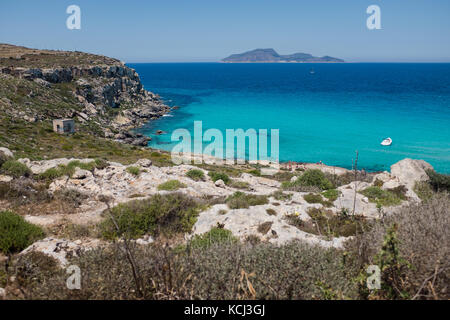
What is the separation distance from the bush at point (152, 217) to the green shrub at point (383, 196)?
660 centimetres

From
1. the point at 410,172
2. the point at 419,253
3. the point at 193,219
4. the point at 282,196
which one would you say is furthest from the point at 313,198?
the point at 419,253

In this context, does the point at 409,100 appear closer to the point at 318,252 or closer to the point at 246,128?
the point at 246,128

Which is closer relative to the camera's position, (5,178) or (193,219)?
(193,219)

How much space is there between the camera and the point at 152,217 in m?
8.77

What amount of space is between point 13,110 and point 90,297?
46268 mm

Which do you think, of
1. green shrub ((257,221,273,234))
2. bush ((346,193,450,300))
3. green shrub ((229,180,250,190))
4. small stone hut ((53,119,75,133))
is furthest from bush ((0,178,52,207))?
small stone hut ((53,119,75,133))

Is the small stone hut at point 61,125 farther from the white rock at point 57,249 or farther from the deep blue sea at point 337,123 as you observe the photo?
the white rock at point 57,249

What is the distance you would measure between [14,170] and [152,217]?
26.6 feet

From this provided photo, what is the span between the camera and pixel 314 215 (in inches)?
354

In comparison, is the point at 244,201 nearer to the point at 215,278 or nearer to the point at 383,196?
the point at 383,196

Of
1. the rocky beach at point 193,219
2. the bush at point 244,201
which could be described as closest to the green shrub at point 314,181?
the rocky beach at point 193,219

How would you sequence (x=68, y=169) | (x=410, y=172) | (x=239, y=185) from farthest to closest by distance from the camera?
1. (x=239, y=185)
2. (x=68, y=169)
3. (x=410, y=172)

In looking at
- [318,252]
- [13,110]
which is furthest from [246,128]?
[318,252]

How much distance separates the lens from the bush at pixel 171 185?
12.6m
